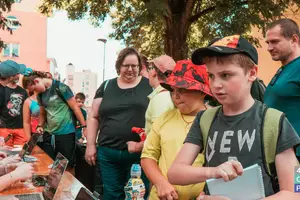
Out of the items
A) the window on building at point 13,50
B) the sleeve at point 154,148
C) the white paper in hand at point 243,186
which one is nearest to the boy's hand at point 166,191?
the sleeve at point 154,148

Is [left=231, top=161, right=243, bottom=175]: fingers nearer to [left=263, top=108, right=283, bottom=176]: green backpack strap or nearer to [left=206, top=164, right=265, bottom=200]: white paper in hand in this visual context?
[left=206, top=164, right=265, bottom=200]: white paper in hand

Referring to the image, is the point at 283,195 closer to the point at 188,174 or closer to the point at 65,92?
the point at 188,174

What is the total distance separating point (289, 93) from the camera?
2.40 m

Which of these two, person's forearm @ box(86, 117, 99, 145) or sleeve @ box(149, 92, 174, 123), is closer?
sleeve @ box(149, 92, 174, 123)

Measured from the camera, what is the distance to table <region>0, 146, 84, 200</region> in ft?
5.24

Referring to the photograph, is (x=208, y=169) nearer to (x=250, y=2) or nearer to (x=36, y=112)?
(x=36, y=112)

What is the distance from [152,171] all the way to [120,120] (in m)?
1.24

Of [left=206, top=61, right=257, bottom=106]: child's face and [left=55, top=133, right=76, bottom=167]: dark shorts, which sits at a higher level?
[left=206, top=61, right=257, bottom=106]: child's face

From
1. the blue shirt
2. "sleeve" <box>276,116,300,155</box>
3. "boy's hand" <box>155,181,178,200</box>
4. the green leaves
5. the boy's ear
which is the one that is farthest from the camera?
the green leaves

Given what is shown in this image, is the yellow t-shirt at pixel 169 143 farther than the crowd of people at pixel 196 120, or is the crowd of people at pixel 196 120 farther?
the yellow t-shirt at pixel 169 143

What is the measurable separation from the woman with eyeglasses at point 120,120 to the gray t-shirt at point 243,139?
1693 millimetres

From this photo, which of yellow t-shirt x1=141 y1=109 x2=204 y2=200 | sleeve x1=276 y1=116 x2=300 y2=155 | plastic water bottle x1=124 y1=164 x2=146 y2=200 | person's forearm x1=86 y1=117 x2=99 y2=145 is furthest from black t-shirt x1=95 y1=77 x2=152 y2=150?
sleeve x1=276 y1=116 x2=300 y2=155

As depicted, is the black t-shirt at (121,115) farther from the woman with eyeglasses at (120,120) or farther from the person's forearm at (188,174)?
the person's forearm at (188,174)

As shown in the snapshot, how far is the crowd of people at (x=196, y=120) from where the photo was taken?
1.02 m
